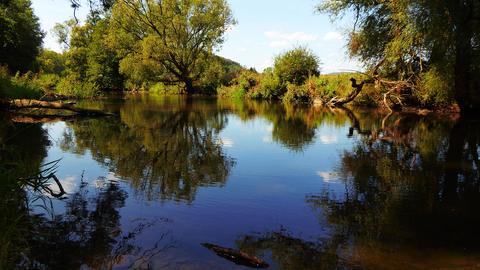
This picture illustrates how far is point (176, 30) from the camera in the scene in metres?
50.0

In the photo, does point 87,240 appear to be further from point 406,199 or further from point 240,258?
point 406,199

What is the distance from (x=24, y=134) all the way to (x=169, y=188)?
8.55m

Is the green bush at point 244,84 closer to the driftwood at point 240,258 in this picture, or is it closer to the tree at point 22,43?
the tree at point 22,43

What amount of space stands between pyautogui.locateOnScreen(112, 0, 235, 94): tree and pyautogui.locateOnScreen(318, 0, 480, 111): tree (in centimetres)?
2462

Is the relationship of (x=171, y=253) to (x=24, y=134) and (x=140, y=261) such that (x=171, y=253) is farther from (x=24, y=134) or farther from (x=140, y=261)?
(x=24, y=134)

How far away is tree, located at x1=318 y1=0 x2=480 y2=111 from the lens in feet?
67.5

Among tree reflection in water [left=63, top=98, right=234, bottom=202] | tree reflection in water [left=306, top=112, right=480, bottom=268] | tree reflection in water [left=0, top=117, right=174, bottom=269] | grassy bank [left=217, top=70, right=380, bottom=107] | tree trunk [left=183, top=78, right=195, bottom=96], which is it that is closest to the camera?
tree reflection in water [left=0, top=117, right=174, bottom=269]

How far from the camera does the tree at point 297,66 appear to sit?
46344 mm

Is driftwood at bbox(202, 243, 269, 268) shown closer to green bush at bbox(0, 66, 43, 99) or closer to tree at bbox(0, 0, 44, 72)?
green bush at bbox(0, 66, 43, 99)

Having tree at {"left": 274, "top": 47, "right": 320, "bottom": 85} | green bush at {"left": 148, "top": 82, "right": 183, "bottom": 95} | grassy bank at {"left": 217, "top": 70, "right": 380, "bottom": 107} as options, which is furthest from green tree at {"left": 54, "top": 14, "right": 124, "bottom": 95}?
tree at {"left": 274, "top": 47, "right": 320, "bottom": 85}

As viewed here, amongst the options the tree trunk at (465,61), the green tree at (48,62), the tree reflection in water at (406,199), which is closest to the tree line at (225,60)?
the tree trunk at (465,61)

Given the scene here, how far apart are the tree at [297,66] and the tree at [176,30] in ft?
33.4

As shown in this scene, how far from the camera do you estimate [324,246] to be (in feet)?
18.4

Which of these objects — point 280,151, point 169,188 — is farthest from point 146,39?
point 169,188
